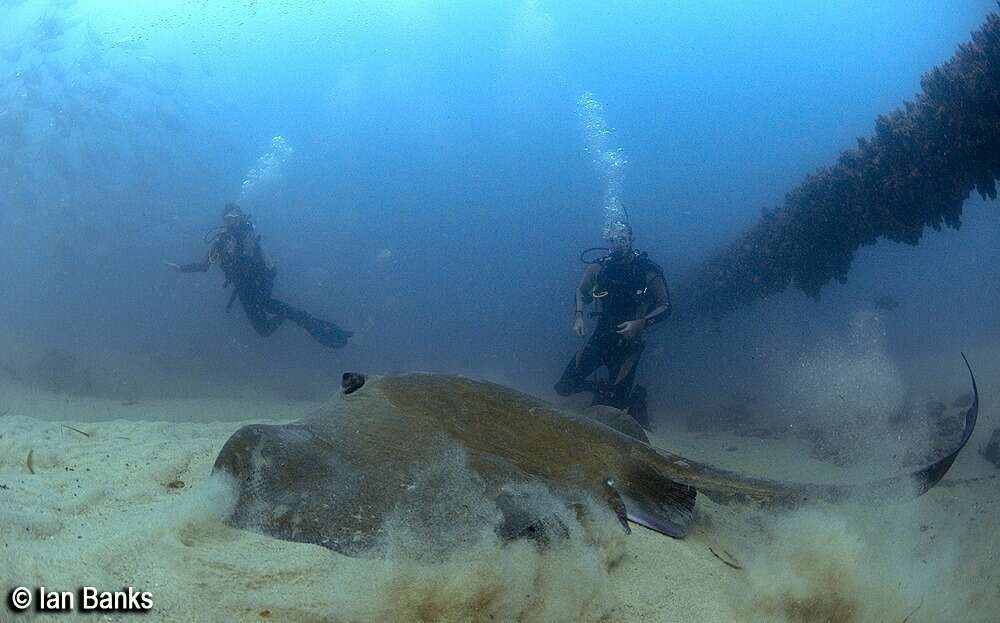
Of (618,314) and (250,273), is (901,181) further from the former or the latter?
(250,273)

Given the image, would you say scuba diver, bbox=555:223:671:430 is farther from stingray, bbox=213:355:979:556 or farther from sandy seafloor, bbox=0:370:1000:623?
stingray, bbox=213:355:979:556

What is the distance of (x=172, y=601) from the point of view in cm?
188


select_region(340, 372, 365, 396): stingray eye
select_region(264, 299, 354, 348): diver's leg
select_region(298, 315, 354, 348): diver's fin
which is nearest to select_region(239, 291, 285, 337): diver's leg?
select_region(264, 299, 354, 348): diver's leg

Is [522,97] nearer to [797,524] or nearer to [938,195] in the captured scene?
[938,195]

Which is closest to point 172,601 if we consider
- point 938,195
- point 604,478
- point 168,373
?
point 604,478

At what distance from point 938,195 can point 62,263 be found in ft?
213

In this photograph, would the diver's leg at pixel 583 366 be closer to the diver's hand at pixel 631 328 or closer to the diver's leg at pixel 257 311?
the diver's hand at pixel 631 328

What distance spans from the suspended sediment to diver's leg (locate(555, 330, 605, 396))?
16.8ft

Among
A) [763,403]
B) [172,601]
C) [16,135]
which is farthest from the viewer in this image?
[16,135]

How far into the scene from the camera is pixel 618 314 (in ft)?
31.4

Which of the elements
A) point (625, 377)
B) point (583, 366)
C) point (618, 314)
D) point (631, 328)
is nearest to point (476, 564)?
point (631, 328)

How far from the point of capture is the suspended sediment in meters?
8.13

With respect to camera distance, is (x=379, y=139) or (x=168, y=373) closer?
(x=168, y=373)

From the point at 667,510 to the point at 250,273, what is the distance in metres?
12.1
